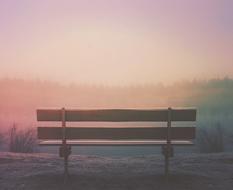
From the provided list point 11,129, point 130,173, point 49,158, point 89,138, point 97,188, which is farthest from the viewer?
point 11,129

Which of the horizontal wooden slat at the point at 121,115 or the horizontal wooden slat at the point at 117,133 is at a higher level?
the horizontal wooden slat at the point at 121,115

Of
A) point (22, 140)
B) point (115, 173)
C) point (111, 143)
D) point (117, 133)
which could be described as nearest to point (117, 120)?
point (117, 133)

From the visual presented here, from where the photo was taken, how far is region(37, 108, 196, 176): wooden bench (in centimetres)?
637

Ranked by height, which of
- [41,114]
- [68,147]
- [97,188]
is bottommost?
[97,188]

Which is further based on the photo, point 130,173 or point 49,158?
point 49,158

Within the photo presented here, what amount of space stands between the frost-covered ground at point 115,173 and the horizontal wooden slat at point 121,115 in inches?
34.1

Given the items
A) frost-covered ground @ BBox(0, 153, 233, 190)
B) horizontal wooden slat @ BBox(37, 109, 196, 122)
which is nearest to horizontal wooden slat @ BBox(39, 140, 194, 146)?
horizontal wooden slat @ BBox(37, 109, 196, 122)

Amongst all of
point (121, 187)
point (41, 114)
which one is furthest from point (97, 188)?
point (41, 114)

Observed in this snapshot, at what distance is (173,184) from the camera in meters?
6.35

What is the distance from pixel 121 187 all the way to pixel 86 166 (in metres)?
1.52

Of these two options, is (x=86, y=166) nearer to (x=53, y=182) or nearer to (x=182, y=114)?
(x=53, y=182)

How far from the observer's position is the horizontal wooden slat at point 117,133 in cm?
648

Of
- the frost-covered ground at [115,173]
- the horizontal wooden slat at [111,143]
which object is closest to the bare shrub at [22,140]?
the frost-covered ground at [115,173]

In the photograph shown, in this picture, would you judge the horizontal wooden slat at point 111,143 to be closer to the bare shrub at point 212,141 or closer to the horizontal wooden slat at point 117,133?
the horizontal wooden slat at point 117,133
